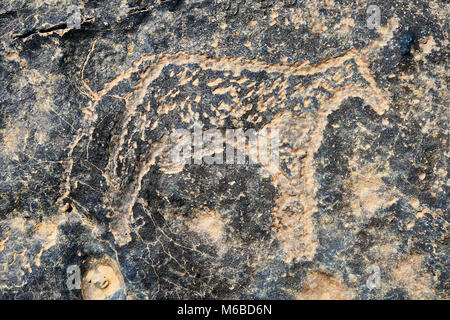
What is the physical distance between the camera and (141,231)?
1438 millimetres

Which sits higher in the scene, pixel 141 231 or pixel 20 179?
pixel 20 179

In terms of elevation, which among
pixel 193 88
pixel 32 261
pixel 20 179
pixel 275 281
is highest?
pixel 193 88

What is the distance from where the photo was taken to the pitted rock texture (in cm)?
138

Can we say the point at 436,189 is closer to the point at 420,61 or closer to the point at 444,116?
the point at 444,116

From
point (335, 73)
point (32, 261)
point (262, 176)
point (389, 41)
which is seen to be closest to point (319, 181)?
point (262, 176)

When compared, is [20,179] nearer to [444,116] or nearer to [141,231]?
[141,231]

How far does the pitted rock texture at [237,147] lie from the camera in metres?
1.38

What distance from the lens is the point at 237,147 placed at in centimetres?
142

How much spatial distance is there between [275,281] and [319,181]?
30cm

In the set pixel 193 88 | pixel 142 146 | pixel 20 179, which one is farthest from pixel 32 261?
pixel 193 88

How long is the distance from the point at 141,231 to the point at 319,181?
505 millimetres

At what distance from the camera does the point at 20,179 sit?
146cm

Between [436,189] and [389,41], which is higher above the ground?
[389,41]

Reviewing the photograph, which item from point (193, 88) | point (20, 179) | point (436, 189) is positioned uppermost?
point (193, 88)
